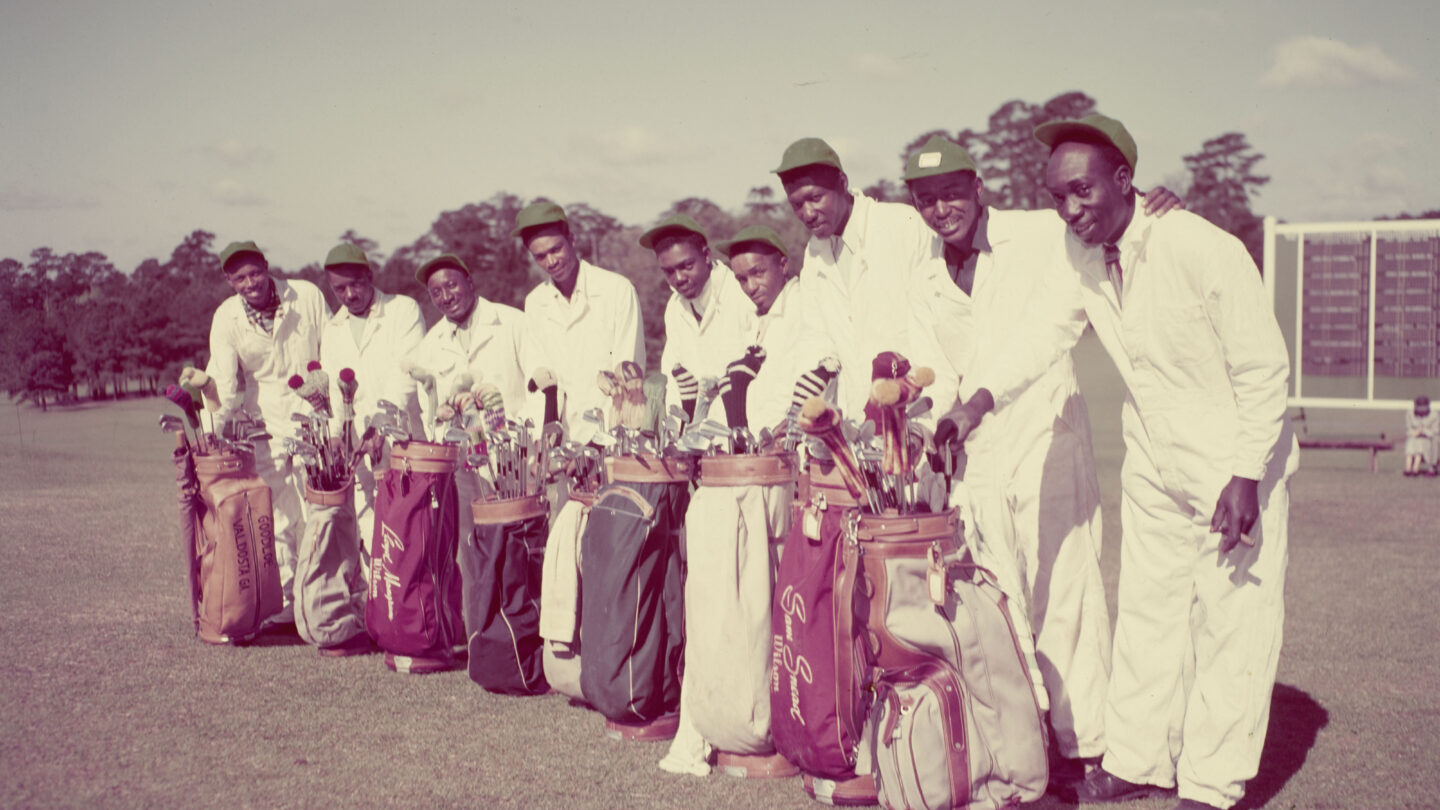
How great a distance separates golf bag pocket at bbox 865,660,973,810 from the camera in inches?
134

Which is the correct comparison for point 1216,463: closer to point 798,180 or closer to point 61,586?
point 798,180

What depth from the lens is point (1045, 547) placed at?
4.22m

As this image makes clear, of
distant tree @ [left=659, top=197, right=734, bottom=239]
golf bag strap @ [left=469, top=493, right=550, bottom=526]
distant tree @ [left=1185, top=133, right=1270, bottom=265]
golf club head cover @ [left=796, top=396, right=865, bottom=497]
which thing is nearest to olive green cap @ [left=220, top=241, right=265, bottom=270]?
golf bag strap @ [left=469, top=493, right=550, bottom=526]

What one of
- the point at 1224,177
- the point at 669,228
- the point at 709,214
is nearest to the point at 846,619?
the point at 669,228

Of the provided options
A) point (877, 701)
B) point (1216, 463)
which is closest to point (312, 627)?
point (877, 701)

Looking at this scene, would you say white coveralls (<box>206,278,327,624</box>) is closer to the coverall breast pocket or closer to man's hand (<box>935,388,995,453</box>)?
man's hand (<box>935,388,995,453</box>)

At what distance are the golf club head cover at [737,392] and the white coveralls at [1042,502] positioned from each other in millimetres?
787

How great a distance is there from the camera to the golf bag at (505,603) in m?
5.32

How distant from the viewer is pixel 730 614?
13.7 ft

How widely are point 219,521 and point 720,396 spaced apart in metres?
3.21

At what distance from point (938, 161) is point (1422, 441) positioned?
43.2ft

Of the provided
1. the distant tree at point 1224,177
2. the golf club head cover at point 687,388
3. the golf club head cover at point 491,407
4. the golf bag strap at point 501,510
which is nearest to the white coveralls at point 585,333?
the golf club head cover at point 491,407

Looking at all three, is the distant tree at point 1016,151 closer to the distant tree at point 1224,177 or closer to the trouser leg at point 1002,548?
the distant tree at point 1224,177

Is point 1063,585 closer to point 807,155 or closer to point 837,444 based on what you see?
point 837,444
